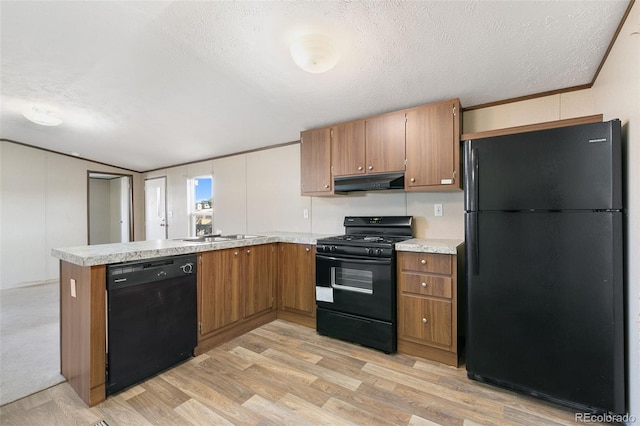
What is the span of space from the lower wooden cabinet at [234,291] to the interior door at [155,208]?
3.91 meters

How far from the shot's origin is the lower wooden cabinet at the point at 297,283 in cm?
300

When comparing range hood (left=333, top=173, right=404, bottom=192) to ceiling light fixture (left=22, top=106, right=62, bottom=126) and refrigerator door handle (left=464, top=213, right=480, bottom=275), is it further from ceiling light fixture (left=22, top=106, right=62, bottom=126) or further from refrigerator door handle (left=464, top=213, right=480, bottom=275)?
ceiling light fixture (left=22, top=106, right=62, bottom=126)

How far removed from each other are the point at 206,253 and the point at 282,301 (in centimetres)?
115

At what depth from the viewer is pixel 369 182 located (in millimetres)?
2811

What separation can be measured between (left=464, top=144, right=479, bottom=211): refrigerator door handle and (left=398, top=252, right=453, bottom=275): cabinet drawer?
0.47 meters

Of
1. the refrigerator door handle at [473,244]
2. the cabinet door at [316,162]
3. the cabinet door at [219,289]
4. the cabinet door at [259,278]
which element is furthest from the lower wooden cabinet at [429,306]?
the cabinet door at [219,289]

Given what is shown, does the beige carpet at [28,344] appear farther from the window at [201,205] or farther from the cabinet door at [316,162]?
the cabinet door at [316,162]

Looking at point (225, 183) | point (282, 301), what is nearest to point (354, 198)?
point (282, 301)

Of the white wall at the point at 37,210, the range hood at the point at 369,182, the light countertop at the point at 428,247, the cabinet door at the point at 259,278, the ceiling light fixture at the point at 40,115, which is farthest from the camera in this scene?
the white wall at the point at 37,210

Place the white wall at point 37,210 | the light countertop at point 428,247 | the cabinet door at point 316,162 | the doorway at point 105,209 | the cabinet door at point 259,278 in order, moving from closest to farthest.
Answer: the light countertop at point 428,247 → the cabinet door at point 259,278 → the cabinet door at point 316,162 → the white wall at point 37,210 → the doorway at point 105,209

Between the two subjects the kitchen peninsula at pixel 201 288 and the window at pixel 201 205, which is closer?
the kitchen peninsula at pixel 201 288

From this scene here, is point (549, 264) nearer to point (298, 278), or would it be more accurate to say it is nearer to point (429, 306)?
point (429, 306)

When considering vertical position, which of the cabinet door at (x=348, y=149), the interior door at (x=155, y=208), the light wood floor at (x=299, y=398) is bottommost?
the light wood floor at (x=299, y=398)

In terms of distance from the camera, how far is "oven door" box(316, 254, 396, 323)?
7.97 feet
